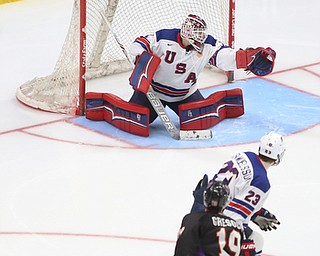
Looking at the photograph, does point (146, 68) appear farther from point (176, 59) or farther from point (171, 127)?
point (171, 127)

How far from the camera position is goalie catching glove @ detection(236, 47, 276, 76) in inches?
242

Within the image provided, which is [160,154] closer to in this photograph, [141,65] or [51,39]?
[141,65]

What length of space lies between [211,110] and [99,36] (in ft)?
3.92

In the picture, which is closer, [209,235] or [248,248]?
[209,235]

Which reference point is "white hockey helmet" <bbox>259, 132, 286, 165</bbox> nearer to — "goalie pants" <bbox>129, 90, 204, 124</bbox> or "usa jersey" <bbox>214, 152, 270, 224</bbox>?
"usa jersey" <bbox>214, 152, 270, 224</bbox>

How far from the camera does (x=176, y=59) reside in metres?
6.05

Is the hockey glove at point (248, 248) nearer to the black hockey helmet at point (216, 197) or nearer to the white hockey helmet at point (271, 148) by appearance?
the white hockey helmet at point (271, 148)

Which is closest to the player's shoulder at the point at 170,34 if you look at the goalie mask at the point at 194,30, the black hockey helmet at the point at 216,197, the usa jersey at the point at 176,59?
the usa jersey at the point at 176,59

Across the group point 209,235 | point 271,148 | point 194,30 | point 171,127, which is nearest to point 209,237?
point 209,235

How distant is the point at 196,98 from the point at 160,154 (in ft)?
2.07

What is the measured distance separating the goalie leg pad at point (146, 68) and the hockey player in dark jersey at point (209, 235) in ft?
8.62

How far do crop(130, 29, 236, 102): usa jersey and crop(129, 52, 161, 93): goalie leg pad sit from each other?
0.17 feet

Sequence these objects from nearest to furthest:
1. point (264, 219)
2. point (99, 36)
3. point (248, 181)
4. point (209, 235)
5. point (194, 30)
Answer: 1. point (209, 235)
2. point (248, 181)
3. point (264, 219)
4. point (194, 30)
5. point (99, 36)

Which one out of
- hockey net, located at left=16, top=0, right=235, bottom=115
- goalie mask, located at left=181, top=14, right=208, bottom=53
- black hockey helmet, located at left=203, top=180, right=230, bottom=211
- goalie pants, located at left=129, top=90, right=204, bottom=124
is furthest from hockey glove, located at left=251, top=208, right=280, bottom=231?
hockey net, located at left=16, top=0, right=235, bottom=115
